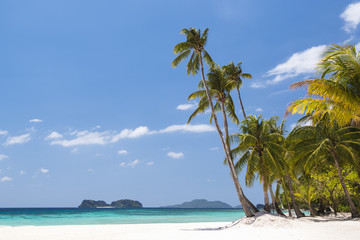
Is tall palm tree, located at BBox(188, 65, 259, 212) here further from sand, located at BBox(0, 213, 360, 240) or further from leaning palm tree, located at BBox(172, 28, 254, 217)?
sand, located at BBox(0, 213, 360, 240)

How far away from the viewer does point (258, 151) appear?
18.0 meters

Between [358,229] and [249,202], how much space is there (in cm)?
755

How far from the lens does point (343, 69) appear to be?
30.9 ft

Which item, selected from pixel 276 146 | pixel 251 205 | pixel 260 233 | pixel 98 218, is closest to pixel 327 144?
pixel 276 146

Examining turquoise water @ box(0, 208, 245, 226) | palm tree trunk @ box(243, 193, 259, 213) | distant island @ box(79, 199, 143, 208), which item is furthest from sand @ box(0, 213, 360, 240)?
distant island @ box(79, 199, 143, 208)

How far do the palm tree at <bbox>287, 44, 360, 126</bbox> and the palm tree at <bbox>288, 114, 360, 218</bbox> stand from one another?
667 centimetres

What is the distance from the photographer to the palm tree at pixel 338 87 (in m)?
9.00

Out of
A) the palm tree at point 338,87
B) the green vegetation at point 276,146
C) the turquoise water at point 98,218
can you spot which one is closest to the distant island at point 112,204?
the turquoise water at point 98,218

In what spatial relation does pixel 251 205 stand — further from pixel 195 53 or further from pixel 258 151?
pixel 195 53

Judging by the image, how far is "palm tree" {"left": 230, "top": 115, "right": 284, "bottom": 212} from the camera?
1712 cm

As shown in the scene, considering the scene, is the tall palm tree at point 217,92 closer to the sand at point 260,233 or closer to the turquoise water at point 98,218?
the sand at point 260,233

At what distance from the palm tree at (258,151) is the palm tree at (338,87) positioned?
7517 mm

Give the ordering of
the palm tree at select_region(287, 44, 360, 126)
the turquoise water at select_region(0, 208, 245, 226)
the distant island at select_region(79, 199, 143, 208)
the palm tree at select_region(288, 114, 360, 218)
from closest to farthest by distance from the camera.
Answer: the palm tree at select_region(287, 44, 360, 126) < the palm tree at select_region(288, 114, 360, 218) < the turquoise water at select_region(0, 208, 245, 226) < the distant island at select_region(79, 199, 143, 208)

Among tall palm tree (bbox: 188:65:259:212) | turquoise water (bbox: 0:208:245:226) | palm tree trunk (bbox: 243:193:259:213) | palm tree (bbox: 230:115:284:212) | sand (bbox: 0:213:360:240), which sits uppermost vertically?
tall palm tree (bbox: 188:65:259:212)
